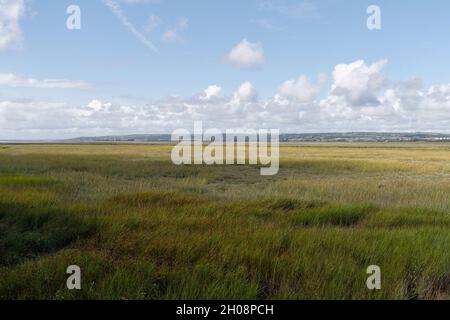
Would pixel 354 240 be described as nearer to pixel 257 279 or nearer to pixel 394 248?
pixel 394 248

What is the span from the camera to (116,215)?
8.23 m

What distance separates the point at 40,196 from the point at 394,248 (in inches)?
378

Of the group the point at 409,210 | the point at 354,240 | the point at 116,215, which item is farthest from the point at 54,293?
the point at 409,210

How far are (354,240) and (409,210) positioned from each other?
4923 mm

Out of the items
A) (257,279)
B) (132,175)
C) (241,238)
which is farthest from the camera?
(132,175)

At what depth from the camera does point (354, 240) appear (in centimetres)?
666

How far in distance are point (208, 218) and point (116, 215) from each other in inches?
86.7

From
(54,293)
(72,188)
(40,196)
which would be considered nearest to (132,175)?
(72,188)

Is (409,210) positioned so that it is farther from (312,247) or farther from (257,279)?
(257,279)
